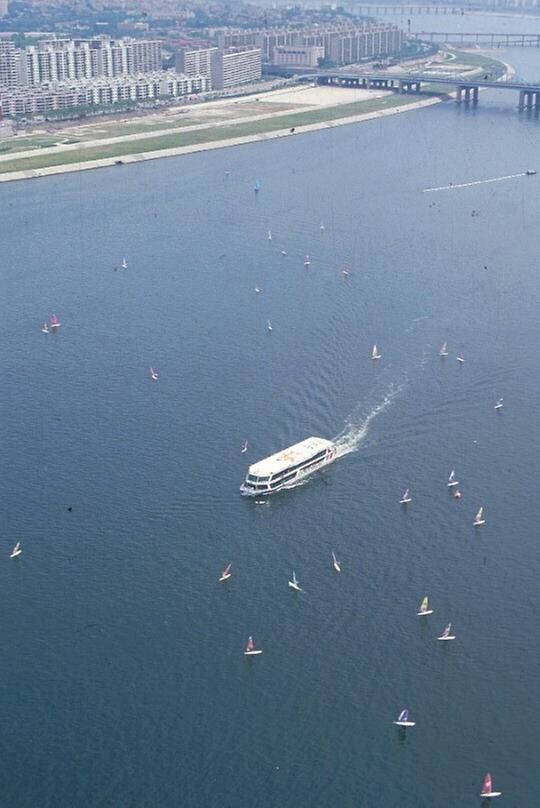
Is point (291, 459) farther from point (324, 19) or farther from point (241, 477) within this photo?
point (324, 19)

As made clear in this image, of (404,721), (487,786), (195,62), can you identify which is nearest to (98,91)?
(195,62)

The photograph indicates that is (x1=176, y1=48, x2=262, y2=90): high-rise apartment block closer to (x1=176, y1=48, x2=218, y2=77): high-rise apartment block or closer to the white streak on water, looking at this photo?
(x1=176, y1=48, x2=218, y2=77): high-rise apartment block

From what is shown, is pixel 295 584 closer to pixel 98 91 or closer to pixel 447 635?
pixel 447 635

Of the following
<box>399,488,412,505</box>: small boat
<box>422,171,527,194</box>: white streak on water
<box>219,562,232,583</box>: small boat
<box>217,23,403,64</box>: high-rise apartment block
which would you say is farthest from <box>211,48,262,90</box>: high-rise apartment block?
<box>219,562,232,583</box>: small boat

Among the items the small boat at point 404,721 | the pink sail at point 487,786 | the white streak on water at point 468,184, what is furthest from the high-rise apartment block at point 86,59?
the pink sail at point 487,786

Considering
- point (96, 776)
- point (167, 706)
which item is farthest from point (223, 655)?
point (96, 776)
